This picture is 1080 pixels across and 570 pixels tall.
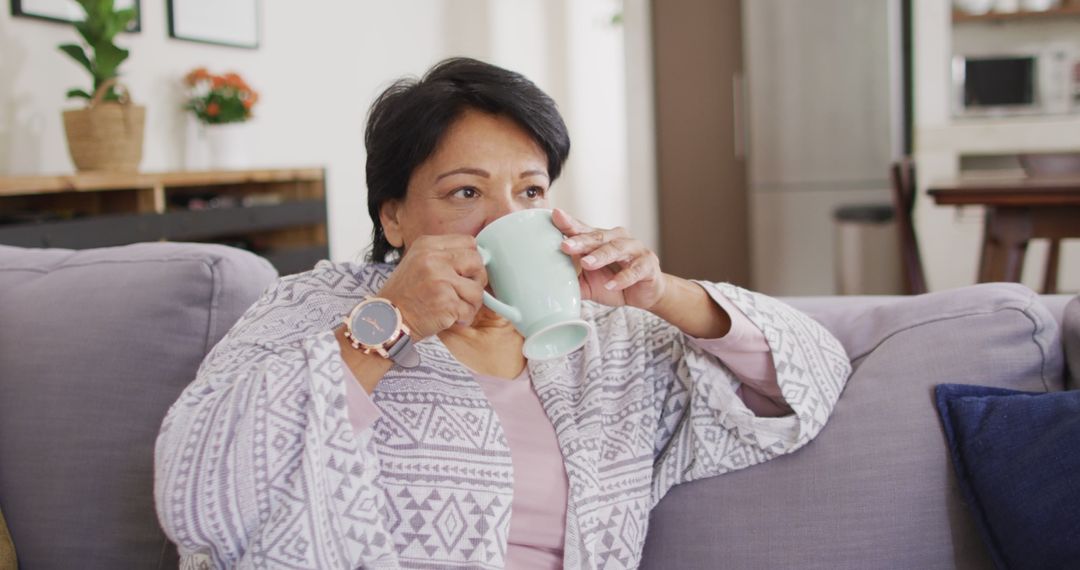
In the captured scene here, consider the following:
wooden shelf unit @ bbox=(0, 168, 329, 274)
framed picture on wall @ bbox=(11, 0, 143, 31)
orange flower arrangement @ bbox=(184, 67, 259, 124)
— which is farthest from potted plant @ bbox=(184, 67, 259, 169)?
framed picture on wall @ bbox=(11, 0, 143, 31)

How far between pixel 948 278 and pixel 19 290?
4.59 meters

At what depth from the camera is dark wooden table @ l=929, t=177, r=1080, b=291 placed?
2.89 meters

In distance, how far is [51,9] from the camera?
338 cm

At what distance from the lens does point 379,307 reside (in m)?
1.02

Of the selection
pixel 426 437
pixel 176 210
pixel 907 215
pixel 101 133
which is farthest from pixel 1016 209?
pixel 101 133

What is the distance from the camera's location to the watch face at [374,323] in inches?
39.8

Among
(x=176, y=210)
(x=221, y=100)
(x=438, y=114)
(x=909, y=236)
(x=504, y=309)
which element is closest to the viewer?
(x=504, y=309)

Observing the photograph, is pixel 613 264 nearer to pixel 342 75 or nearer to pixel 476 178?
pixel 476 178

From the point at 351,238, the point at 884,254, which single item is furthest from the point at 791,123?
the point at 351,238

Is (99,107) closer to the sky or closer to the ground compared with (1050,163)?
closer to the sky

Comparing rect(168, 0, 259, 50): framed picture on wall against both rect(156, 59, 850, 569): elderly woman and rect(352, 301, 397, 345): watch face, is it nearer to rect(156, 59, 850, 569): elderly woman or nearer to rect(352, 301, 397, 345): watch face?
rect(156, 59, 850, 569): elderly woman

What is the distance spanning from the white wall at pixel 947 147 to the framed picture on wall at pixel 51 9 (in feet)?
11.9

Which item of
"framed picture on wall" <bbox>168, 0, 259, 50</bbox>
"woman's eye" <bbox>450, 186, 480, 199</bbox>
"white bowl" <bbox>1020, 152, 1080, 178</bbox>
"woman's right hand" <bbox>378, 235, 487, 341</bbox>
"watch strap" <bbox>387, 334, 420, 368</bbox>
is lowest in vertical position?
A: "watch strap" <bbox>387, 334, 420, 368</bbox>

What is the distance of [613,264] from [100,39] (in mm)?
2599
